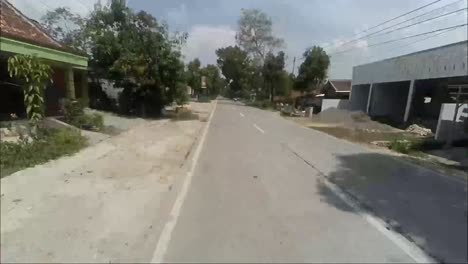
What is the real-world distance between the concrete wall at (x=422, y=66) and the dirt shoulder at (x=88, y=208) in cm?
1654

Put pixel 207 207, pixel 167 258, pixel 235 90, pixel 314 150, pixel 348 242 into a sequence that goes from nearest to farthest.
A: pixel 167 258 → pixel 348 242 → pixel 207 207 → pixel 314 150 → pixel 235 90

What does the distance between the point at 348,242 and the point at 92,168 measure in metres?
6.46

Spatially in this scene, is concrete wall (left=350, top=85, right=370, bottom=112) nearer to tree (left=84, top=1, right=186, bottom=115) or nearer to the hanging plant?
tree (left=84, top=1, right=186, bottom=115)

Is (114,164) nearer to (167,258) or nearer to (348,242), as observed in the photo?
(167,258)

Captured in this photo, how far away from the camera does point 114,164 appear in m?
10.1

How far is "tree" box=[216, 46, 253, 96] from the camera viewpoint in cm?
8493

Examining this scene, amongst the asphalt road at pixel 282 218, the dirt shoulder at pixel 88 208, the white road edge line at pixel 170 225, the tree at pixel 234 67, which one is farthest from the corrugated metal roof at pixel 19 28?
the tree at pixel 234 67

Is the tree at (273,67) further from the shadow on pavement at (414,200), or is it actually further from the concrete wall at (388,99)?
the shadow on pavement at (414,200)

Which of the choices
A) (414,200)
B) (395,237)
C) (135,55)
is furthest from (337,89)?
(395,237)

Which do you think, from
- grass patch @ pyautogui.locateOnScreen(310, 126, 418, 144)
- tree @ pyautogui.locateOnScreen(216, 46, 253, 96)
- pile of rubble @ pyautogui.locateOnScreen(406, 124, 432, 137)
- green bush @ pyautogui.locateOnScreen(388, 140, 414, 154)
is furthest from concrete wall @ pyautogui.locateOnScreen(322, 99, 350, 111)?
tree @ pyautogui.locateOnScreen(216, 46, 253, 96)

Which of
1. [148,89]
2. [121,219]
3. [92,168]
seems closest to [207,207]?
[121,219]

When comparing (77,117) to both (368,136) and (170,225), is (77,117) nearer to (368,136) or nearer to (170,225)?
(170,225)

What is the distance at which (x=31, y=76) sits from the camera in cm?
1158

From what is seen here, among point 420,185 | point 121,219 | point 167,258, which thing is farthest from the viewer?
point 420,185
